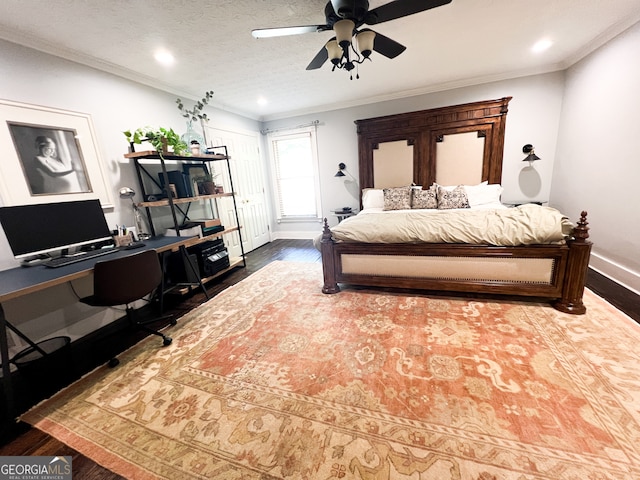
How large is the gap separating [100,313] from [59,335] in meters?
0.32

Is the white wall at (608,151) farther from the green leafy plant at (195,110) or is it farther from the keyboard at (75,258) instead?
the keyboard at (75,258)

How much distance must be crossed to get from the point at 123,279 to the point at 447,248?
271cm

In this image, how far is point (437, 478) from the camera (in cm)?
102

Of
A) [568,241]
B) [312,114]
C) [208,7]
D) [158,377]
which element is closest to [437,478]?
[158,377]

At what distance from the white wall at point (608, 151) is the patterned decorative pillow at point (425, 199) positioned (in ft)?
5.45

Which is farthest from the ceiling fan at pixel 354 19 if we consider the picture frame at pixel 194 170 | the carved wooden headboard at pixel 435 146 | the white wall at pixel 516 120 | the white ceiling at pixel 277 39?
the carved wooden headboard at pixel 435 146

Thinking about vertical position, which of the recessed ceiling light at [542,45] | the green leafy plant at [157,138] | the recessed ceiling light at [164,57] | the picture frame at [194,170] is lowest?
the picture frame at [194,170]

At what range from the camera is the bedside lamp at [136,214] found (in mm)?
2544

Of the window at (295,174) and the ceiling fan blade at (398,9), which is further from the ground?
the ceiling fan blade at (398,9)

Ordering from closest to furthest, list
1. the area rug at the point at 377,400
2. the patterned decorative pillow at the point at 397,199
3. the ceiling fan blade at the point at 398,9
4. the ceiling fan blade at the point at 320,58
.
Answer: the area rug at the point at 377,400 < the ceiling fan blade at the point at 398,9 < the ceiling fan blade at the point at 320,58 < the patterned decorative pillow at the point at 397,199

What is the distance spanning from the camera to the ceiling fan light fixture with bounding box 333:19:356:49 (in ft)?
5.32

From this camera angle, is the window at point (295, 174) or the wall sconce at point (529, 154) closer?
the wall sconce at point (529, 154)

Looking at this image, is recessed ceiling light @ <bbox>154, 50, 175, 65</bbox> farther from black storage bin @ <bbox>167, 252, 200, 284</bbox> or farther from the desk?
black storage bin @ <bbox>167, 252, 200, 284</bbox>

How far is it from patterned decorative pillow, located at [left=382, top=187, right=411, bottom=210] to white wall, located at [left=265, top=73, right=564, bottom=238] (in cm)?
98
